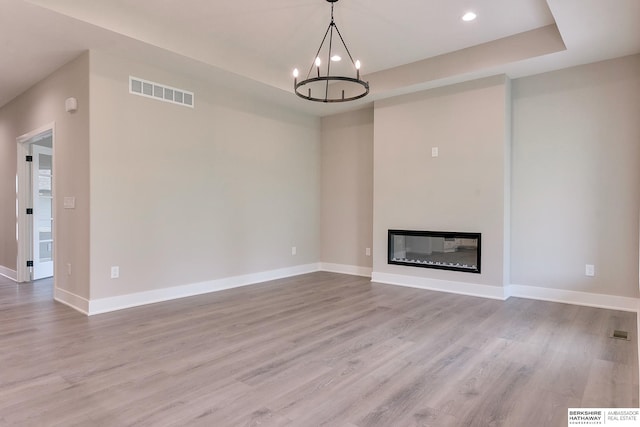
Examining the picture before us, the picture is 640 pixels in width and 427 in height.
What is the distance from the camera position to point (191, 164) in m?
4.62

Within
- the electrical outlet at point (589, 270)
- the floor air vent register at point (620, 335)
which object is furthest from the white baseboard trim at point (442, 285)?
the floor air vent register at point (620, 335)

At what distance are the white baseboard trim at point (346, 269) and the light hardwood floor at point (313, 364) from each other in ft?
5.85

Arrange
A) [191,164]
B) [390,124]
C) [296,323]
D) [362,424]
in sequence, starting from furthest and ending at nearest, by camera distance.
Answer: [390,124], [191,164], [296,323], [362,424]

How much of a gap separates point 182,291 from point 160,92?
7.69 feet

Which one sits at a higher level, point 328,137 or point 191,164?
point 328,137

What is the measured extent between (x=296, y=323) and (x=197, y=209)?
81.8 inches

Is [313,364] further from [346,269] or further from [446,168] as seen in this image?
[346,269]

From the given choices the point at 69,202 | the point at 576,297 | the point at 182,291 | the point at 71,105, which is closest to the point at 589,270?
the point at 576,297

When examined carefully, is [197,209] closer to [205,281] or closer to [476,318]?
[205,281]

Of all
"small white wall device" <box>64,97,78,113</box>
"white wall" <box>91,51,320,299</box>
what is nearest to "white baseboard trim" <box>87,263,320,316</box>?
"white wall" <box>91,51,320,299</box>

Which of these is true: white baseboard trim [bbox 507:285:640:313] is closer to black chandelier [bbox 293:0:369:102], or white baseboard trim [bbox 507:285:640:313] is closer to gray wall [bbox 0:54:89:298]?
black chandelier [bbox 293:0:369:102]

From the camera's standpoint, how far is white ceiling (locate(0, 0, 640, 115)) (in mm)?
3277

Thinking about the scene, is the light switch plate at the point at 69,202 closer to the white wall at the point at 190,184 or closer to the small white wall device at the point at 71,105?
the white wall at the point at 190,184

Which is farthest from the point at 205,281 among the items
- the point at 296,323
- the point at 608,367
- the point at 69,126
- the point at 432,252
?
the point at 608,367
